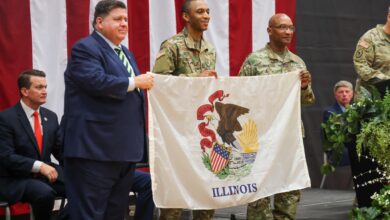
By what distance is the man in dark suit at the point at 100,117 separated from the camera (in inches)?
199

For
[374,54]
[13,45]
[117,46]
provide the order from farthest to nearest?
[374,54] → [13,45] → [117,46]

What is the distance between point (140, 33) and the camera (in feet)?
26.3

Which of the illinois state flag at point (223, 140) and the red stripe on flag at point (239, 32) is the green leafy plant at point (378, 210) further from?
the red stripe on flag at point (239, 32)

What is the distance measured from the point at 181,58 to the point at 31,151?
53.7 inches

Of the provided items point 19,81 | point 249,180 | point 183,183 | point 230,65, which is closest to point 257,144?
point 249,180

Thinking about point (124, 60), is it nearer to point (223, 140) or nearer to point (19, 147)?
point (223, 140)

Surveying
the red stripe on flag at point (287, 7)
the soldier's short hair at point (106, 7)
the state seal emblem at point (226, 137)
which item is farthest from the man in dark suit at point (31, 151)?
the red stripe on flag at point (287, 7)

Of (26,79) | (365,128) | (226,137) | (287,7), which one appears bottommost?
(226,137)

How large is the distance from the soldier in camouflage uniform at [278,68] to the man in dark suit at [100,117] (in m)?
1.56

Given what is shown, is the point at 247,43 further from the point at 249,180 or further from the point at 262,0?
the point at 249,180

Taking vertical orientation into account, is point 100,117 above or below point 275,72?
below

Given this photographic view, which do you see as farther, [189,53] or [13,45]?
[13,45]

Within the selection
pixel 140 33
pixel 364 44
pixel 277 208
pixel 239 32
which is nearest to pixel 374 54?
pixel 364 44

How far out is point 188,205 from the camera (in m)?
5.84
